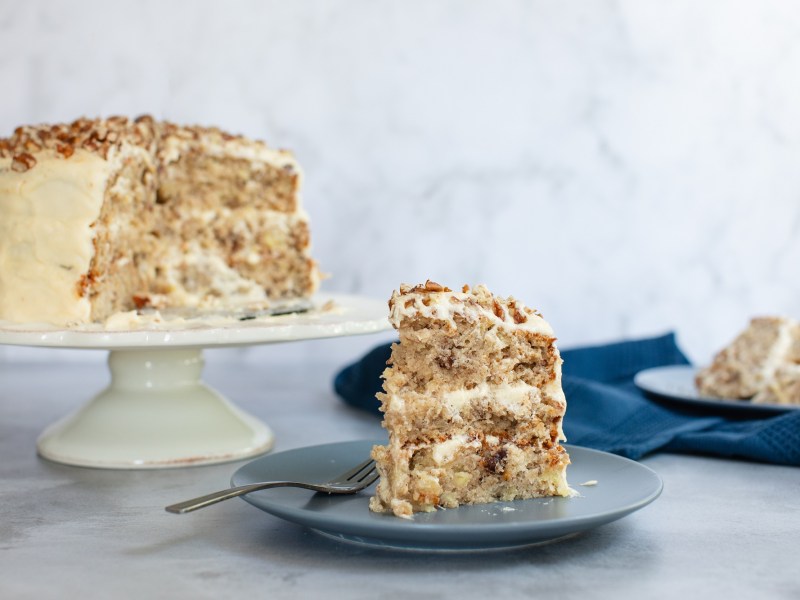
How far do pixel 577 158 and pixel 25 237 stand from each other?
2.19m

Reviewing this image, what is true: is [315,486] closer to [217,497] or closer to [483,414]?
[217,497]

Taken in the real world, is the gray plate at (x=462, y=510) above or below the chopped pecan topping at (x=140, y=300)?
below

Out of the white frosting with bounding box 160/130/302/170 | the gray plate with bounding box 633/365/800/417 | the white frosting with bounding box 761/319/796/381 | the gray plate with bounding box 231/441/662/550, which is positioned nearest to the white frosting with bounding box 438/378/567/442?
the gray plate with bounding box 231/441/662/550

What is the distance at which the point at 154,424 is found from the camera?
92.0 inches

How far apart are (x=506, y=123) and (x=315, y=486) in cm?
242

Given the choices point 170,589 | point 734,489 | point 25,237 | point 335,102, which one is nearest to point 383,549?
point 170,589

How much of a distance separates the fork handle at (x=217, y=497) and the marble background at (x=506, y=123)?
2191 millimetres

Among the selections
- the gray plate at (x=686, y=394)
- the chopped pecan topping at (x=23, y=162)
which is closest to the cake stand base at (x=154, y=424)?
the chopped pecan topping at (x=23, y=162)

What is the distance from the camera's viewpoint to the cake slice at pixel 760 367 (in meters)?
2.61

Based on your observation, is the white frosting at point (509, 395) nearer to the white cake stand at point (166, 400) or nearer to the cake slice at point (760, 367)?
the white cake stand at point (166, 400)

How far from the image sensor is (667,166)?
3.94 meters

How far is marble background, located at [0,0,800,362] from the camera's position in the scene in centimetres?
364

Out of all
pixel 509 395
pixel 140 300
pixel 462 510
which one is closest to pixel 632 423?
pixel 509 395

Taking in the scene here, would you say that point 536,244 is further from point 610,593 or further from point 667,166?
point 610,593
